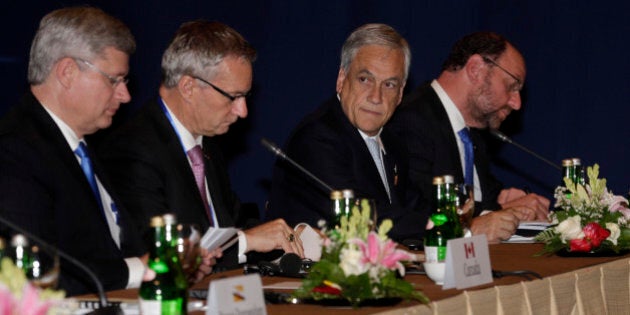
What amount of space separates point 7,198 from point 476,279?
1276mm

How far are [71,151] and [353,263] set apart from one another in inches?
43.1

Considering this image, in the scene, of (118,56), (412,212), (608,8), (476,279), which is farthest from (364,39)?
(608,8)

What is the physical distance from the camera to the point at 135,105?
536 cm

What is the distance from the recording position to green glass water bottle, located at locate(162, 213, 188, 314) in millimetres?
1995

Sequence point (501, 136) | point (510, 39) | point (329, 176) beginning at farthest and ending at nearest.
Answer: point (510, 39) < point (501, 136) < point (329, 176)

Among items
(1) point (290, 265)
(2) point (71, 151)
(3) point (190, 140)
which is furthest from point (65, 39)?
(1) point (290, 265)

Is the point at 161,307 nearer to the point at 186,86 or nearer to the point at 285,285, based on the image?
the point at 285,285

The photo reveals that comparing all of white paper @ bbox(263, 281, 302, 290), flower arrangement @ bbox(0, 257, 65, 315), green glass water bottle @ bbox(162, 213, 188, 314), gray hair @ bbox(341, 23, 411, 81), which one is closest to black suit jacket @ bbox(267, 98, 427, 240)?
gray hair @ bbox(341, 23, 411, 81)

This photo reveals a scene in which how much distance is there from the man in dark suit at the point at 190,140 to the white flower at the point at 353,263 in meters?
1.10

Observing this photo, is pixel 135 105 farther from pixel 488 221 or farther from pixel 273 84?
pixel 488 221

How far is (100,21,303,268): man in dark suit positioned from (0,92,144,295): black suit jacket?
393 millimetres

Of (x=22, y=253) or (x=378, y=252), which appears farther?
(x=378, y=252)

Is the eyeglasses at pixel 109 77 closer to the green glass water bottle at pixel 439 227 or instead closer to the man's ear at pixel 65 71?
the man's ear at pixel 65 71

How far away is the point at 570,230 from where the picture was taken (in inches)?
141
